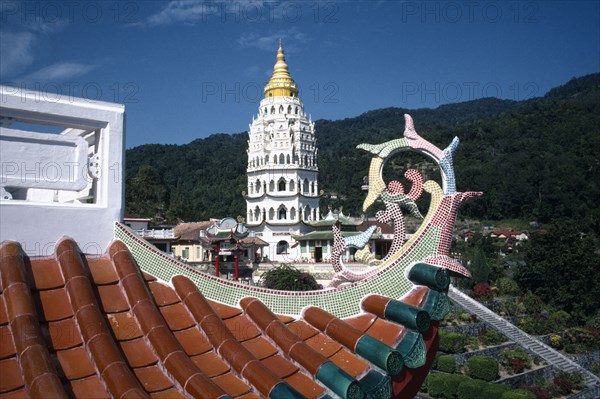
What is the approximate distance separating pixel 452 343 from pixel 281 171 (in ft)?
65.7

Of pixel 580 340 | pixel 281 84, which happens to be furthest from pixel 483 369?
pixel 281 84

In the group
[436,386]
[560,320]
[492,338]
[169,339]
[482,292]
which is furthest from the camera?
[482,292]

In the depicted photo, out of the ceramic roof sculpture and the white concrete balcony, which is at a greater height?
the white concrete balcony

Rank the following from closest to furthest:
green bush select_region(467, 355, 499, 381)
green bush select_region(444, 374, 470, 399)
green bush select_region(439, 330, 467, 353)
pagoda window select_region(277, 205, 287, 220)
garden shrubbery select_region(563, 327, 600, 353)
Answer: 1. green bush select_region(444, 374, 470, 399)
2. green bush select_region(467, 355, 499, 381)
3. green bush select_region(439, 330, 467, 353)
4. garden shrubbery select_region(563, 327, 600, 353)
5. pagoda window select_region(277, 205, 287, 220)

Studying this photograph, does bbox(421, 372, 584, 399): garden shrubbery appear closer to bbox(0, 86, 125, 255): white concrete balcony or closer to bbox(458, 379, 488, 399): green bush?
bbox(458, 379, 488, 399): green bush

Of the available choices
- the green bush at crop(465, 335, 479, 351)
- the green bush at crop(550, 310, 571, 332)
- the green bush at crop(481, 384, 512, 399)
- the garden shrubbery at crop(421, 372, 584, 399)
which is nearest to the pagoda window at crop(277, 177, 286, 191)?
the green bush at crop(465, 335, 479, 351)

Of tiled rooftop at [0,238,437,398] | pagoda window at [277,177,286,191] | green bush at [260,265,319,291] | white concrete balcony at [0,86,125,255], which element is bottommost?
green bush at [260,265,319,291]

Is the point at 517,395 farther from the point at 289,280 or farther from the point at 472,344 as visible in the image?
the point at 289,280

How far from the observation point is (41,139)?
15.6 ft

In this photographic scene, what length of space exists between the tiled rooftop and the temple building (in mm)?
33033

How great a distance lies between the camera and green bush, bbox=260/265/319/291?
1049 inches

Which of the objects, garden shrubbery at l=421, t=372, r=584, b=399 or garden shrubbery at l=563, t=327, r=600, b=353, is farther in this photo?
garden shrubbery at l=563, t=327, r=600, b=353

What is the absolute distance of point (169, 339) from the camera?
4.04 m

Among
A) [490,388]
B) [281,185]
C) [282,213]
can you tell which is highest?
[281,185]
